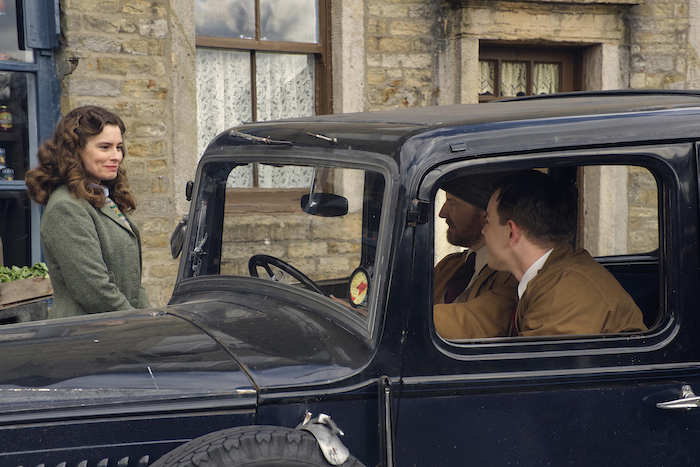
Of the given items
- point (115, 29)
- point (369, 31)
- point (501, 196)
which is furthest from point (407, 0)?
point (501, 196)

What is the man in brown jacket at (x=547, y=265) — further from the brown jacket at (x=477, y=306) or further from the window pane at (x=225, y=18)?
the window pane at (x=225, y=18)

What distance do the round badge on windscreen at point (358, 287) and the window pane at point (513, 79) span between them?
5640mm

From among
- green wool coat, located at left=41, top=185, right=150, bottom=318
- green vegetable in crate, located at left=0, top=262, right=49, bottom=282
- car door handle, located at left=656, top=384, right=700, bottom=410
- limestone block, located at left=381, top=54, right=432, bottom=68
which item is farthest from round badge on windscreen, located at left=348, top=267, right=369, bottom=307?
limestone block, located at left=381, top=54, right=432, bottom=68

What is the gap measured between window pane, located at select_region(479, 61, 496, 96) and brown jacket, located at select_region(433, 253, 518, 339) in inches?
199

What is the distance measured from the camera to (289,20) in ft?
20.7

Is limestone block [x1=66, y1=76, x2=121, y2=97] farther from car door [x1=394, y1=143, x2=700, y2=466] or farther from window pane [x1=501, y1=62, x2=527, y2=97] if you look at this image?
car door [x1=394, y1=143, x2=700, y2=466]

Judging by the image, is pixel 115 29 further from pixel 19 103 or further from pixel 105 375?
pixel 105 375

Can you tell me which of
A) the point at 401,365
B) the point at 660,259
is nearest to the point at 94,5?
the point at 401,365

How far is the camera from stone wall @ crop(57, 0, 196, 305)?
529 cm

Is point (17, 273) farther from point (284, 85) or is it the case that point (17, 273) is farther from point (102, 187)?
point (284, 85)

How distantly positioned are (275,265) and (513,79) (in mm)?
5402

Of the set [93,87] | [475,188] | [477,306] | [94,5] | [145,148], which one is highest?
[94,5]

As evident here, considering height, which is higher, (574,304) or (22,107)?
(22,107)

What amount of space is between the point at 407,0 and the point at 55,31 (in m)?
2.96
